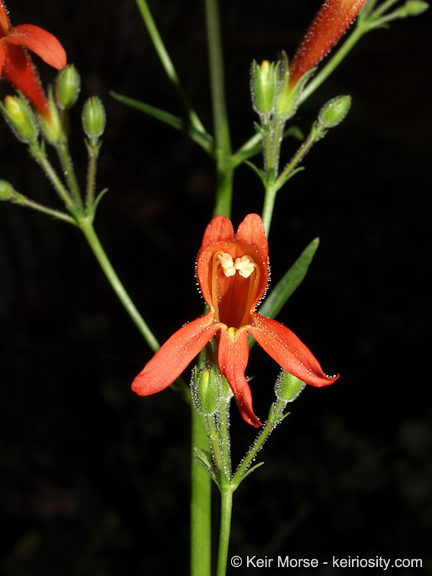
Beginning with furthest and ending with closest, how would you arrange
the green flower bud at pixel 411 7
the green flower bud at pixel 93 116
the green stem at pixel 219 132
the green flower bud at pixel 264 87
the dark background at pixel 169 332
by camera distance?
1. the dark background at pixel 169 332
2. the green flower bud at pixel 411 7
3. the green stem at pixel 219 132
4. the green flower bud at pixel 93 116
5. the green flower bud at pixel 264 87

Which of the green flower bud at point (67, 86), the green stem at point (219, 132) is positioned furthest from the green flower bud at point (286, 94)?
the green flower bud at point (67, 86)

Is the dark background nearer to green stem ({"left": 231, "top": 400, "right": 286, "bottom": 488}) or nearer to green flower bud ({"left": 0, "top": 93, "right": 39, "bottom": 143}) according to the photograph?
green stem ({"left": 231, "top": 400, "right": 286, "bottom": 488})

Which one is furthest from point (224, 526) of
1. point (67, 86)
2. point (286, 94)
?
point (67, 86)

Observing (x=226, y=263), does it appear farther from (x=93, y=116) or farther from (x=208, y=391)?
(x=93, y=116)

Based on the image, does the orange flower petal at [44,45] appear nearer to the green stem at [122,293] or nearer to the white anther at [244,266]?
the green stem at [122,293]

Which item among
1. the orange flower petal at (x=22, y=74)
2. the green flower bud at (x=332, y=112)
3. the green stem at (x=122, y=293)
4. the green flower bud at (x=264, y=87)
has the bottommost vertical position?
the green stem at (x=122, y=293)

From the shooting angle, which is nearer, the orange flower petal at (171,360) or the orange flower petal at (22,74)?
the orange flower petal at (171,360)

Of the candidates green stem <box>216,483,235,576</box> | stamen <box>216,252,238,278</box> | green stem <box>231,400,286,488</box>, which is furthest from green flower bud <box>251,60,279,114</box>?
green stem <box>216,483,235,576</box>
